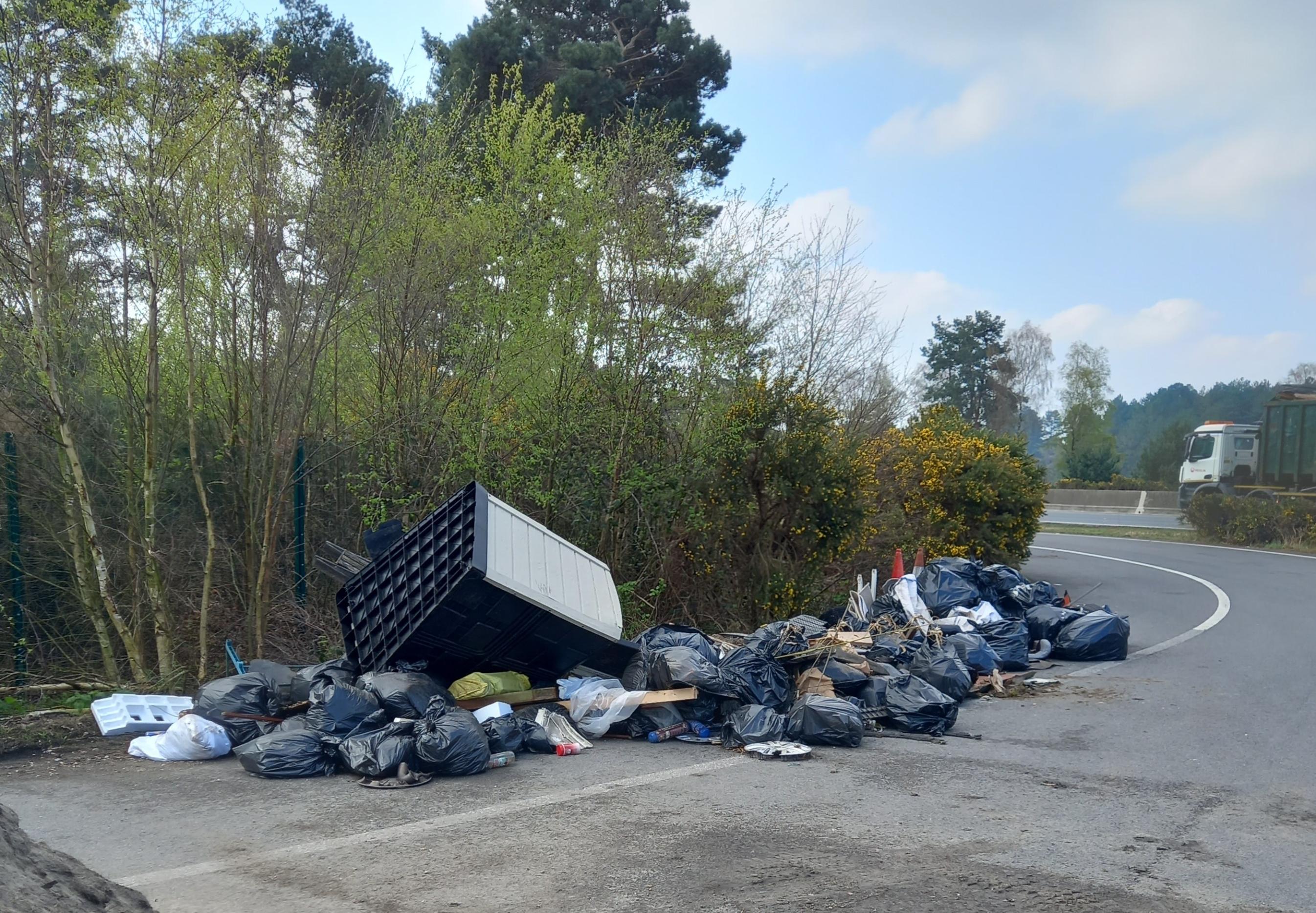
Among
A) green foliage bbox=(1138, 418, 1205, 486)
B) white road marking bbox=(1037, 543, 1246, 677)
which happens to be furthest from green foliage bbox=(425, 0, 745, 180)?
green foliage bbox=(1138, 418, 1205, 486)

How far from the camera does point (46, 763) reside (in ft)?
21.3

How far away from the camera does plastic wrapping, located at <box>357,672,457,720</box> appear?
22.1 ft

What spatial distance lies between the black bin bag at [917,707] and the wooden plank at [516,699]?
243 centimetres

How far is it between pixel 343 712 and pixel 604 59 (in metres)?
15.8

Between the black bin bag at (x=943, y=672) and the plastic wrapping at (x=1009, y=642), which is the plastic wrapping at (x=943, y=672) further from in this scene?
the plastic wrapping at (x=1009, y=642)

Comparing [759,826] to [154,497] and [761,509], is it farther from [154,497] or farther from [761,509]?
[761,509]

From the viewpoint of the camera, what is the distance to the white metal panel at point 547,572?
6.88 meters

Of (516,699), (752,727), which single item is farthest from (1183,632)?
(516,699)

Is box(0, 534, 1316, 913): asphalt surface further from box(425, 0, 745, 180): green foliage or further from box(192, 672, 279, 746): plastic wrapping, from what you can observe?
box(425, 0, 745, 180): green foliage

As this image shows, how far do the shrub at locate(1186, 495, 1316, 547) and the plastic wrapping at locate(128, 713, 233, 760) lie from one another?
79.0ft

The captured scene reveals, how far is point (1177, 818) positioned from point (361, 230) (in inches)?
279

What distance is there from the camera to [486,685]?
714 centimetres

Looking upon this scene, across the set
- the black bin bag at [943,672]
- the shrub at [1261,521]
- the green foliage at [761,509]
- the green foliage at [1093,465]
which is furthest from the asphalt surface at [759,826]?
the green foliage at [1093,465]

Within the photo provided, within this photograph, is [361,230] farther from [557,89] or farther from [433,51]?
[433,51]
